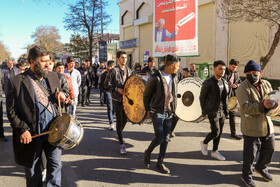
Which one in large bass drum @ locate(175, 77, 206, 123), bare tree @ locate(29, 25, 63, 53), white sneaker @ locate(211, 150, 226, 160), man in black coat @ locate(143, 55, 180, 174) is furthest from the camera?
bare tree @ locate(29, 25, 63, 53)

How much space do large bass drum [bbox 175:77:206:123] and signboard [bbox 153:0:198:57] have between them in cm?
574

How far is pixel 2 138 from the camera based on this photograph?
6.03m

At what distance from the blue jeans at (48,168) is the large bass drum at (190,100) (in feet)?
10.3

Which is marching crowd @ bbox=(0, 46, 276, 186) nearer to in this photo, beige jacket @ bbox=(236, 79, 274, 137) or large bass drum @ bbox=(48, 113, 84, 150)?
beige jacket @ bbox=(236, 79, 274, 137)

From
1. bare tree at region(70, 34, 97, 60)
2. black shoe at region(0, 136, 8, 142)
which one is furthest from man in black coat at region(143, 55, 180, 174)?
bare tree at region(70, 34, 97, 60)

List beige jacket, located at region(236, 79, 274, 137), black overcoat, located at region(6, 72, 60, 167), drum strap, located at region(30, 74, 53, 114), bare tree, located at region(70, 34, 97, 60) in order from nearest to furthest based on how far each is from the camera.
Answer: black overcoat, located at region(6, 72, 60, 167) → drum strap, located at region(30, 74, 53, 114) → beige jacket, located at region(236, 79, 274, 137) → bare tree, located at region(70, 34, 97, 60)

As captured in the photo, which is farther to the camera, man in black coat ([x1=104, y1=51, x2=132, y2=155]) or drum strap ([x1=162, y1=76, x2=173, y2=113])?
man in black coat ([x1=104, y1=51, x2=132, y2=155])

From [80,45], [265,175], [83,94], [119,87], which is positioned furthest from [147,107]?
[80,45]

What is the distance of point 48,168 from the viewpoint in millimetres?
Result: 2998

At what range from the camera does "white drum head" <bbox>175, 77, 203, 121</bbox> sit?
533cm

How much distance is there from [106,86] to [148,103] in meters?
1.46

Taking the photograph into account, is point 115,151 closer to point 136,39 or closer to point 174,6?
point 174,6

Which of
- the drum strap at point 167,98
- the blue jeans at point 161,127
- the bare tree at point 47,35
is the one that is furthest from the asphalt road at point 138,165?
the bare tree at point 47,35

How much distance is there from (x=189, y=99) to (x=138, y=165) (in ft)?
6.14
